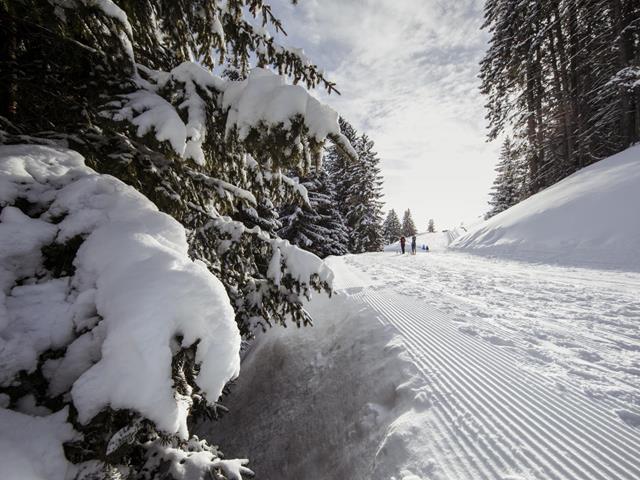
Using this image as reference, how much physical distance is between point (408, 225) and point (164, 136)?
228 ft

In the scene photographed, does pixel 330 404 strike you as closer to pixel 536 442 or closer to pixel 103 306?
pixel 536 442

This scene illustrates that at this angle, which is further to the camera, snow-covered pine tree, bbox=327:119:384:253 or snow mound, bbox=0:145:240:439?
snow-covered pine tree, bbox=327:119:384:253

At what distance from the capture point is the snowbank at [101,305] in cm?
117

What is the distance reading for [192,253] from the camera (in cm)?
269

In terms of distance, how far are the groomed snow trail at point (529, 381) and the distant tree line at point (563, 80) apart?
15.6 metres

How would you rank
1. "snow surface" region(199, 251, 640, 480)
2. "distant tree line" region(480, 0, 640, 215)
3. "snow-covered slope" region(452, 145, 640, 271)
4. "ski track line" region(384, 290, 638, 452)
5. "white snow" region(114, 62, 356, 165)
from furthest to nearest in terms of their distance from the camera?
"distant tree line" region(480, 0, 640, 215) → "snow-covered slope" region(452, 145, 640, 271) → "ski track line" region(384, 290, 638, 452) → "snow surface" region(199, 251, 640, 480) → "white snow" region(114, 62, 356, 165)

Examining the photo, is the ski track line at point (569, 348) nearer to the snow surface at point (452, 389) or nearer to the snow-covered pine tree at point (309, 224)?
the snow surface at point (452, 389)

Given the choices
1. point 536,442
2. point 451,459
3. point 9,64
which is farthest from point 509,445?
point 9,64

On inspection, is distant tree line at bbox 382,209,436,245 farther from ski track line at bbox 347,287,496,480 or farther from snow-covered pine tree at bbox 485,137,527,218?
ski track line at bbox 347,287,496,480

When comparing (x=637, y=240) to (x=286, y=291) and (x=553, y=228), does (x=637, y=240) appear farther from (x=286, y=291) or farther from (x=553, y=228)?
(x=286, y=291)

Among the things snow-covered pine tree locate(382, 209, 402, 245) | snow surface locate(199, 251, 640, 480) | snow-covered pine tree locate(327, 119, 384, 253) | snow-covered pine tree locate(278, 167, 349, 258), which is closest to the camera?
snow surface locate(199, 251, 640, 480)

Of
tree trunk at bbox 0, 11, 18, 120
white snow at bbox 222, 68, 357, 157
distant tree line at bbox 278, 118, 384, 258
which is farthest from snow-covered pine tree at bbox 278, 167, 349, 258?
white snow at bbox 222, 68, 357, 157

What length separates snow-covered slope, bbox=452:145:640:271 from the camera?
9.78 m

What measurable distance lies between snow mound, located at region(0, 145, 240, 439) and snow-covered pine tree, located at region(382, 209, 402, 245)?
58.4 m
